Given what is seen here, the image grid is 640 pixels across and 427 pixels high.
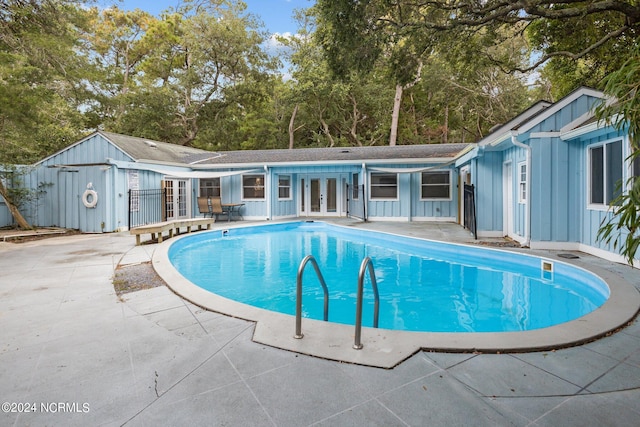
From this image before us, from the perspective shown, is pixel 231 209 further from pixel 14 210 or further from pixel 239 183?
pixel 14 210

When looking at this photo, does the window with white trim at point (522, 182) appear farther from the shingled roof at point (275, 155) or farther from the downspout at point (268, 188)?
the downspout at point (268, 188)

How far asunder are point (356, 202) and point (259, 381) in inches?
496

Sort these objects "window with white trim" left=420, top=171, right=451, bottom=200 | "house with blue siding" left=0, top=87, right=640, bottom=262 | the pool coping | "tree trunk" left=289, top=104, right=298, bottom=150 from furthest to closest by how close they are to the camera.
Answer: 1. "tree trunk" left=289, top=104, right=298, bottom=150
2. "window with white trim" left=420, top=171, right=451, bottom=200
3. "house with blue siding" left=0, top=87, right=640, bottom=262
4. the pool coping

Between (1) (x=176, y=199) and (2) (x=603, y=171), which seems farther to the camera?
(1) (x=176, y=199)

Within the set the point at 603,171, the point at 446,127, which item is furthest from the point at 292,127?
the point at 603,171

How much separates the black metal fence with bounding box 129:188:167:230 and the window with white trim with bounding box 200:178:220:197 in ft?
7.61

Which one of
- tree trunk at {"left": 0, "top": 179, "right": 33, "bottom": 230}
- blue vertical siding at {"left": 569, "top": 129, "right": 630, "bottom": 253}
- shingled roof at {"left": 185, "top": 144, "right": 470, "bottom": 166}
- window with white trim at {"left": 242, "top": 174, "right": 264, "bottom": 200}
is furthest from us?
window with white trim at {"left": 242, "top": 174, "right": 264, "bottom": 200}

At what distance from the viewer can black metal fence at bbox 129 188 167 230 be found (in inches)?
440

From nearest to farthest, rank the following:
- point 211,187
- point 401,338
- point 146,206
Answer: point 401,338 → point 146,206 → point 211,187

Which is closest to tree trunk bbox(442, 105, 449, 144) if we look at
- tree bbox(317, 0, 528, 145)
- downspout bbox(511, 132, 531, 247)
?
tree bbox(317, 0, 528, 145)

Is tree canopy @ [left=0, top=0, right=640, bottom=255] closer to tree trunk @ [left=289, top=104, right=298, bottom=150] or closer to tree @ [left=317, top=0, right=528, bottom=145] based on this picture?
tree @ [left=317, top=0, right=528, bottom=145]

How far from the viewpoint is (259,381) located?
223cm

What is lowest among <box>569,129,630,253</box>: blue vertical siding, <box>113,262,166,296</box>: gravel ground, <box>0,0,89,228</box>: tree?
<box>113,262,166,296</box>: gravel ground

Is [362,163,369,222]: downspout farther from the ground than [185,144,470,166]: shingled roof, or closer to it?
closer to it
